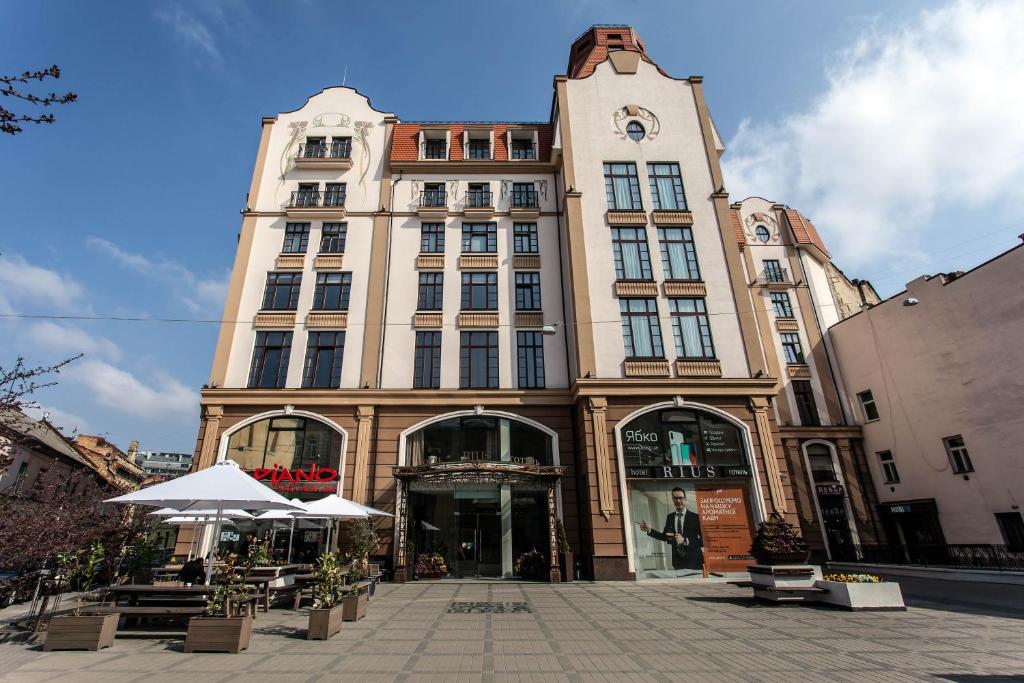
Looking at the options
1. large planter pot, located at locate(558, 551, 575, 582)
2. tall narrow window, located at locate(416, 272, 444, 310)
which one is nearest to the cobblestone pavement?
large planter pot, located at locate(558, 551, 575, 582)

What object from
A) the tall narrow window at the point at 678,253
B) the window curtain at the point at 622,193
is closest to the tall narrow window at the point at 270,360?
the window curtain at the point at 622,193

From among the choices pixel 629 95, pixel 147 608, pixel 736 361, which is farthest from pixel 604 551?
pixel 629 95

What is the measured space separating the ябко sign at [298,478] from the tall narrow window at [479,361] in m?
7.01

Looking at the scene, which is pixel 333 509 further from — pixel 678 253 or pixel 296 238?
pixel 678 253

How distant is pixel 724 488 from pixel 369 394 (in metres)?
16.1

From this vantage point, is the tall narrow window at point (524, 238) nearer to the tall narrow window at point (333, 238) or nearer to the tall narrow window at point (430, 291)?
the tall narrow window at point (430, 291)

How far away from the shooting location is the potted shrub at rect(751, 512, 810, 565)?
13.4m

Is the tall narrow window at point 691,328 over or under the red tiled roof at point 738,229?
under

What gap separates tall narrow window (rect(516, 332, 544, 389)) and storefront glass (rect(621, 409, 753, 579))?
15.6 feet

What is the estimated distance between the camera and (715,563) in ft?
62.9

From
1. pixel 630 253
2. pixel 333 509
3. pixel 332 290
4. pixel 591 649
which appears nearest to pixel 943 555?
pixel 630 253

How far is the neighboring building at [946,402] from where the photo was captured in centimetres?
2127

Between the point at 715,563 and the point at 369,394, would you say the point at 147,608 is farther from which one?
the point at 715,563

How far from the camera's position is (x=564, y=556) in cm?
1902
